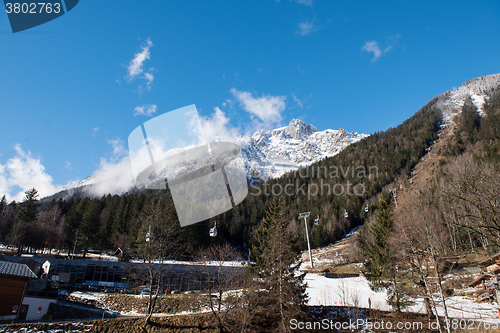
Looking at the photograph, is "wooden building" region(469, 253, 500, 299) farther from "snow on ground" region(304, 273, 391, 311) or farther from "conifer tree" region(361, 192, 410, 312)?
"snow on ground" region(304, 273, 391, 311)

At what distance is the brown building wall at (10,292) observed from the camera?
18.9 metres

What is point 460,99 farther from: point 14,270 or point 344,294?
point 14,270

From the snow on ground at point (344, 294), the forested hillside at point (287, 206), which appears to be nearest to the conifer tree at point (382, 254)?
the snow on ground at point (344, 294)

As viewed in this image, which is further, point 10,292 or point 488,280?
point 488,280

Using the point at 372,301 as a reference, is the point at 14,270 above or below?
above

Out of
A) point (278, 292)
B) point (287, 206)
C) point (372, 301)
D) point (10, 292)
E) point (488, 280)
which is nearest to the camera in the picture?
point (278, 292)

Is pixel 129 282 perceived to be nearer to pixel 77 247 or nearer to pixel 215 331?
pixel 215 331

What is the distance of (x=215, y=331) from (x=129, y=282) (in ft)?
56.6

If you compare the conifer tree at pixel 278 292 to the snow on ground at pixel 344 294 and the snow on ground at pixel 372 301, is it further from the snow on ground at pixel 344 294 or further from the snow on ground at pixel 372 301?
the snow on ground at pixel 344 294

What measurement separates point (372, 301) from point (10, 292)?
3011 cm

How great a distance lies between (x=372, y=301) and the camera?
75.5 feet

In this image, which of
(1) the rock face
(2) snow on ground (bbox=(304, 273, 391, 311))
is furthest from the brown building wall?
(1) the rock face

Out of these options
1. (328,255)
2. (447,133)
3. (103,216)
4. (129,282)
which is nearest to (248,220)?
(328,255)

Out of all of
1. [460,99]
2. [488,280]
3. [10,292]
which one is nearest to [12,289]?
[10,292]
